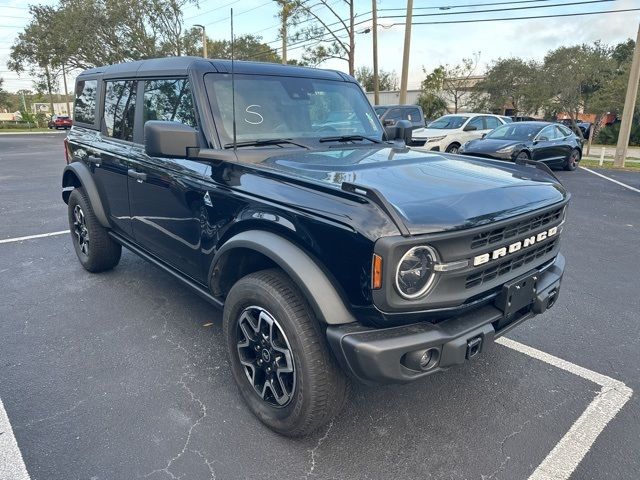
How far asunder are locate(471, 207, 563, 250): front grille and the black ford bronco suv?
0.01 m

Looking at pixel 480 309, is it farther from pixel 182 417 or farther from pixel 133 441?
pixel 133 441

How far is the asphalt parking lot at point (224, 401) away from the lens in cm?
231

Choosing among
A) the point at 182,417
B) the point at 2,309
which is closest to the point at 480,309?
the point at 182,417

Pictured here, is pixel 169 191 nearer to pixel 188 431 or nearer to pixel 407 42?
pixel 188 431

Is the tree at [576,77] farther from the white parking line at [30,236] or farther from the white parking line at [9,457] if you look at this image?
the white parking line at [9,457]

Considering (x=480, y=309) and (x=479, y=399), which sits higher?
(x=480, y=309)

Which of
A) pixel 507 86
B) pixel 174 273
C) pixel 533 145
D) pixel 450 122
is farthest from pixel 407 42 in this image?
pixel 507 86

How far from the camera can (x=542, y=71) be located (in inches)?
1321

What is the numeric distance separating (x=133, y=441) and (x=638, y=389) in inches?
121

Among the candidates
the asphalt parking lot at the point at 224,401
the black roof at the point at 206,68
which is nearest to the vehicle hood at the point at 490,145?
the asphalt parking lot at the point at 224,401

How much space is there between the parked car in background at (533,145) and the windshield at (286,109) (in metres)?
9.03

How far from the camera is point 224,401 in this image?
2797 millimetres

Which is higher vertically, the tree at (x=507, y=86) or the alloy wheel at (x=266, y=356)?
the tree at (x=507, y=86)

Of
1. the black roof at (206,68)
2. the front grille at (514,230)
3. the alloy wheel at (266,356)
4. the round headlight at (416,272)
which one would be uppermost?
the black roof at (206,68)
